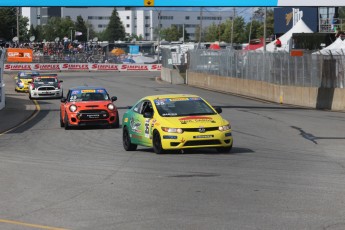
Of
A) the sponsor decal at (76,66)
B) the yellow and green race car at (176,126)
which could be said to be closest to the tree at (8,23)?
the sponsor decal at (76,66)

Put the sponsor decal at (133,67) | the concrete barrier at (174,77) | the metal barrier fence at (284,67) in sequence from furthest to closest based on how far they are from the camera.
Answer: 1. the sponsor decal at (133,67)
2. the concrete barrier at (174,77)
3. the metal barrier fence at (284,67)

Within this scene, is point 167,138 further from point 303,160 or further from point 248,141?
point 248,141

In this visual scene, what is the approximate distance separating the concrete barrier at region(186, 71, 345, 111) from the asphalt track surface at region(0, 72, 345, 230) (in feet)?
46.7

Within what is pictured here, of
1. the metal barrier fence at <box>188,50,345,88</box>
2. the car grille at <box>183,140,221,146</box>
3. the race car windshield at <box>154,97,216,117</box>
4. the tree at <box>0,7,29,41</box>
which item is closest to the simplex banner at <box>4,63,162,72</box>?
the tree at <box>0,7,29,41</box>

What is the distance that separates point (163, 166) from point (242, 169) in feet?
5.47

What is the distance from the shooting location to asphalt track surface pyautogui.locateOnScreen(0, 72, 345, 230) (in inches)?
373

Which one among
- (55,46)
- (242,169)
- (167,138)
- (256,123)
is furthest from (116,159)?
(55,46)

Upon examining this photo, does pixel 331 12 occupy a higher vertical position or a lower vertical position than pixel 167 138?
higher

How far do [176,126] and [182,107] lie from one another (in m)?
1.16

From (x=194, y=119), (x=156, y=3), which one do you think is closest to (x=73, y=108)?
(x=156, y=3)

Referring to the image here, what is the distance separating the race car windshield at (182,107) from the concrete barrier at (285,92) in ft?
65.7

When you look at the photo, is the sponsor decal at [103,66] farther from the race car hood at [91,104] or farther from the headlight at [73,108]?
the headlight at [73,108]

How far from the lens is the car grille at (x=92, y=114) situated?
87.9ft

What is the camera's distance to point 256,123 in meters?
28.4
